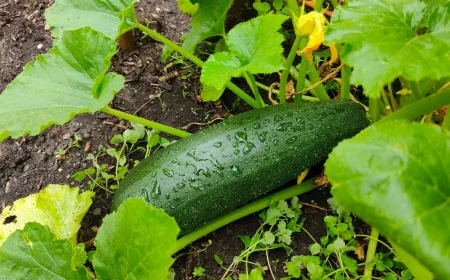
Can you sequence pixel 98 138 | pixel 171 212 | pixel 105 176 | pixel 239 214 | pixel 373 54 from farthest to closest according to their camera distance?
pixel 98 138 → pixel 105 176 → pixel 239 214 → pixel 171 212 → pixel 373 54

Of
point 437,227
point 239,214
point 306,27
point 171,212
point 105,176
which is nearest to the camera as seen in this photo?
point 437,227

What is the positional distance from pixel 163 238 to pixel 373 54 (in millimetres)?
673

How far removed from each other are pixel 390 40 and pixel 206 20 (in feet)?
3.18

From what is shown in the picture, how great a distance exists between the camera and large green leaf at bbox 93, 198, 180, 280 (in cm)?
127

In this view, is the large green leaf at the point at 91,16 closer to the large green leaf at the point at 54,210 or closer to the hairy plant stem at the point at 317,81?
the large green leaf at the point at 54,210

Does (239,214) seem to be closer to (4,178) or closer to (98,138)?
(98,138)

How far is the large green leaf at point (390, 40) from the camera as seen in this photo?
1.15 m

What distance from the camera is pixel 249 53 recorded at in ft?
5.69

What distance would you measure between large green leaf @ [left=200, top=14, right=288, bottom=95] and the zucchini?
0.90 feet

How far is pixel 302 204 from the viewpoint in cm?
207

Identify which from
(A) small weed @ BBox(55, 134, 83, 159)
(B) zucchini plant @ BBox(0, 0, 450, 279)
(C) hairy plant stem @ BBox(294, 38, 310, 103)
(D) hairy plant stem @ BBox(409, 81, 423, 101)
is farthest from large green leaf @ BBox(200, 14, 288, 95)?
(A) small weed @ BBox(55, 134, 83, 159)

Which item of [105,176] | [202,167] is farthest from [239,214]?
[105,176]

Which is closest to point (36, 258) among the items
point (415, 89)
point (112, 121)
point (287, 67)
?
point (112, 121)

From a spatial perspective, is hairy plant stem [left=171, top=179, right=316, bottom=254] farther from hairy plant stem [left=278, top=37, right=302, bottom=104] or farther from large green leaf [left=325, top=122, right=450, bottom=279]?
large green leaf [left=325, top=122, right=450, bottom=279]
